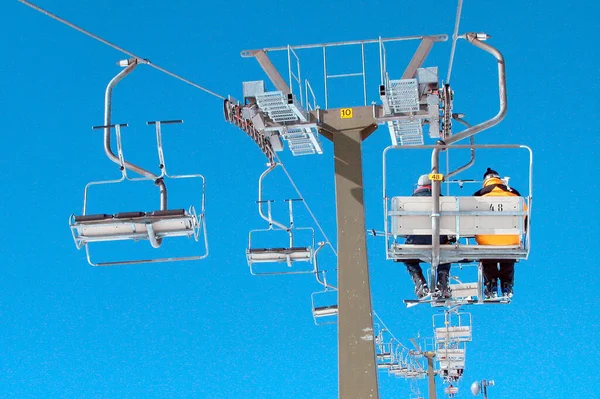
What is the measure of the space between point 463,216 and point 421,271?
86.7 inches

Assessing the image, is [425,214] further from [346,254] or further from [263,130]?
[263,130]

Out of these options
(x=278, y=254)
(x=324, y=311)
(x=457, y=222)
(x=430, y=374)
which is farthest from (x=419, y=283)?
(x=430, y=374)

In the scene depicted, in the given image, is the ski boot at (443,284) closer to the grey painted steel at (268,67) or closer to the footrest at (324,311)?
the grey painted steel at (268,67)

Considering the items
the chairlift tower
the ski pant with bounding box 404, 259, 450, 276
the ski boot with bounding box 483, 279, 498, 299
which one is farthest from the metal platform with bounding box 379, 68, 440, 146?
the ski boot with bounding box 483, 279, 498, 299

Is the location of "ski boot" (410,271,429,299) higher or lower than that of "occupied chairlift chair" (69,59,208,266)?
lower

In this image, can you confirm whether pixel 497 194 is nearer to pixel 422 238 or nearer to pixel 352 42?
pixel 422 238

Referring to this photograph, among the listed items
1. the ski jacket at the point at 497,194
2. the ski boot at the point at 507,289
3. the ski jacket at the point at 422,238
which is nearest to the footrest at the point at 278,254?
the ski jacket at the point at 422,238

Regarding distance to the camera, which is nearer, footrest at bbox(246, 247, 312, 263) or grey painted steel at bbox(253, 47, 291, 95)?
grey painted steel at bbox(253, 47, 291, 95)

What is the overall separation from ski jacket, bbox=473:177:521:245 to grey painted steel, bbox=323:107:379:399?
1895mm

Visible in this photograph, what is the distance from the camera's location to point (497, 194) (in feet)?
44.1

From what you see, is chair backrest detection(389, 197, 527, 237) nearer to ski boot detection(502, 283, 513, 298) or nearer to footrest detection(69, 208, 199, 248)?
ski boot detection(502, 283, 513, 298)

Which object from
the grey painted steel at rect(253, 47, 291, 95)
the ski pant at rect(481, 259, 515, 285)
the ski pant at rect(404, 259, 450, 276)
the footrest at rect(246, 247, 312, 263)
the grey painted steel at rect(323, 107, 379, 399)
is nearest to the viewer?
the grey painted steel at rect(323, 107, 379, 399)

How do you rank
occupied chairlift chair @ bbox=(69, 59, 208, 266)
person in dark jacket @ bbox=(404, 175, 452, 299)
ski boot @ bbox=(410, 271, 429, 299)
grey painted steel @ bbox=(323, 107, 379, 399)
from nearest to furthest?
occupied chairlift chair @ bbox=(69, 59, 208, 266) → grey painted steel @ bbox=(323, 107, 379, 399) → person in dark jacket @ bbox=(404, 175, 452, 299) → ski boot @ bbox=(410, 271, 429, 299)

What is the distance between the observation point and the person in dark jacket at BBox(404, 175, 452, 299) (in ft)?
46.6
